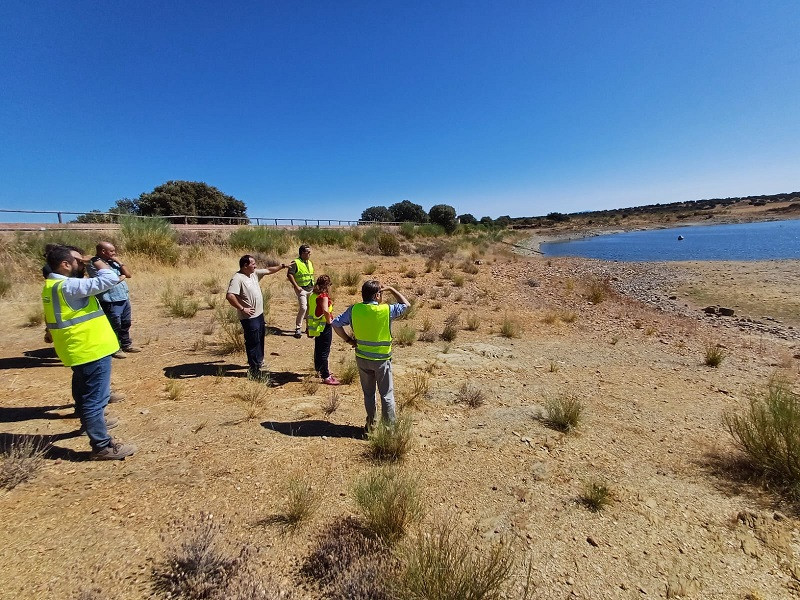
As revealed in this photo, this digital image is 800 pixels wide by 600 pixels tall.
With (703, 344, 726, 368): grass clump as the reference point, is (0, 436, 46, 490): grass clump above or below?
above

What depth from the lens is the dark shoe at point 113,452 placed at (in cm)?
322

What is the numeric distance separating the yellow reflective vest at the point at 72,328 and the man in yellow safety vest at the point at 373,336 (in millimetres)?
1954

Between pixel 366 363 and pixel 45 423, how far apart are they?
3365 mm

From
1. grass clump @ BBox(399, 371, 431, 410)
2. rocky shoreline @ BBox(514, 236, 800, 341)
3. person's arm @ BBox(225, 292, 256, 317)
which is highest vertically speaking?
person's arm @ BBox(225, 292, 256, 317)

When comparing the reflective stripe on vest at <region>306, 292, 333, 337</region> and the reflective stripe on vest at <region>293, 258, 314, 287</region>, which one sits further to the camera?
the reflective stripe on vest at <region>293, 258, 314, 287</region>

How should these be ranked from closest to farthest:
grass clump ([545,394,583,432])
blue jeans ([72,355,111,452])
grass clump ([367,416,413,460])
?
blue jeans ([72,355,111,452]) → grass clump ([367,416,413,460]) → grass clump ([545,394,583,432])

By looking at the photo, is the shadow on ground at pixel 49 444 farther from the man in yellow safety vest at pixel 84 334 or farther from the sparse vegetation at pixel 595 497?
the sparse vegetation at pixel 595 497

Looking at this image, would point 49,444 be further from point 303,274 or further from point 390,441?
point 303,274

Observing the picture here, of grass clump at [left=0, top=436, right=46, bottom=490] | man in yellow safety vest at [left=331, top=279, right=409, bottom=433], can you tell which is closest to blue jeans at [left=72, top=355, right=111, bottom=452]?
grass clump at [left=0, top=436, right=46, bottom=490]

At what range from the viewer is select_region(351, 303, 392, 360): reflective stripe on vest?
3.54 m

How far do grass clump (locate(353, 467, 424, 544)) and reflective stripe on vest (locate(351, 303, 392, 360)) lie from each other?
3.85 ft

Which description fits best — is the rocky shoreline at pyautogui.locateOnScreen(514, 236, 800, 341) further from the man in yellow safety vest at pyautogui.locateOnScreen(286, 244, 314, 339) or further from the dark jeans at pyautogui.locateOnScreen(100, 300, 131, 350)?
the dark jeans at pyautogui.locateOnScreen(100, 300, 131, 350)

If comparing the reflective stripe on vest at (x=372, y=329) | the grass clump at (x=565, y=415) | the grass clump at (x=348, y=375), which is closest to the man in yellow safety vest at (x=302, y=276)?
the grass clump at (x=348, y=375)

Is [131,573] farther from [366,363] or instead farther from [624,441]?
[624,441]
